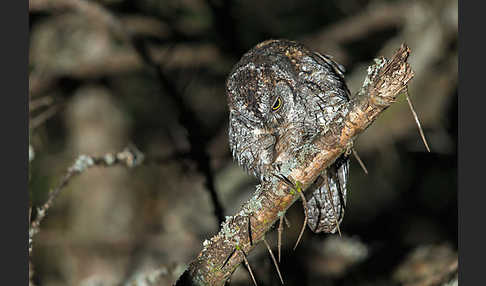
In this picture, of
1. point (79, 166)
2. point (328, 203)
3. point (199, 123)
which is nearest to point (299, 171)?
point (79, 166)

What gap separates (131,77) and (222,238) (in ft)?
16.4

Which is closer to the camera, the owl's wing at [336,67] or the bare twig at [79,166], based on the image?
the bare twig at [79,166]

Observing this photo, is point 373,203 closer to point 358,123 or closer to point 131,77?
point 131,77

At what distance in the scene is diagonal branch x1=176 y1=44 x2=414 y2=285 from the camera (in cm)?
175

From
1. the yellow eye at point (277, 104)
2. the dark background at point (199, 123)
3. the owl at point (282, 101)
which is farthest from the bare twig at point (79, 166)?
the dark background at point (199, 123)

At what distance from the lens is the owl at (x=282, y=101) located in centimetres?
289

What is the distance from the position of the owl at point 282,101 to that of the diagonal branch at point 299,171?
2.63 ft

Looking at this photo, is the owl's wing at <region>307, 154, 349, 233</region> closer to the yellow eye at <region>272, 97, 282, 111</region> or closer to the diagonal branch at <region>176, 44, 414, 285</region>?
the yellow eye at <region>272, 97, 282, 111</region>

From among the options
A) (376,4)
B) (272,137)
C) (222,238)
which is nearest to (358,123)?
(222,238)

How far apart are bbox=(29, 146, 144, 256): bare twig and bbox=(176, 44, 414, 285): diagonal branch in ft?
2.60

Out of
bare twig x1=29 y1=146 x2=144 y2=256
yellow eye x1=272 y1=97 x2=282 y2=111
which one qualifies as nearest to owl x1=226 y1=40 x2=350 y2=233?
yellow eye x1=272 y1=97 x2=282 y2=111

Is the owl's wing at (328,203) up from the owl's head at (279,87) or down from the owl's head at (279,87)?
down

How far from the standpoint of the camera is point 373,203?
649 cm

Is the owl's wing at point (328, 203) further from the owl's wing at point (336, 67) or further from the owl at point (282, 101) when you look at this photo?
the owl's wing at point (336, 67)
